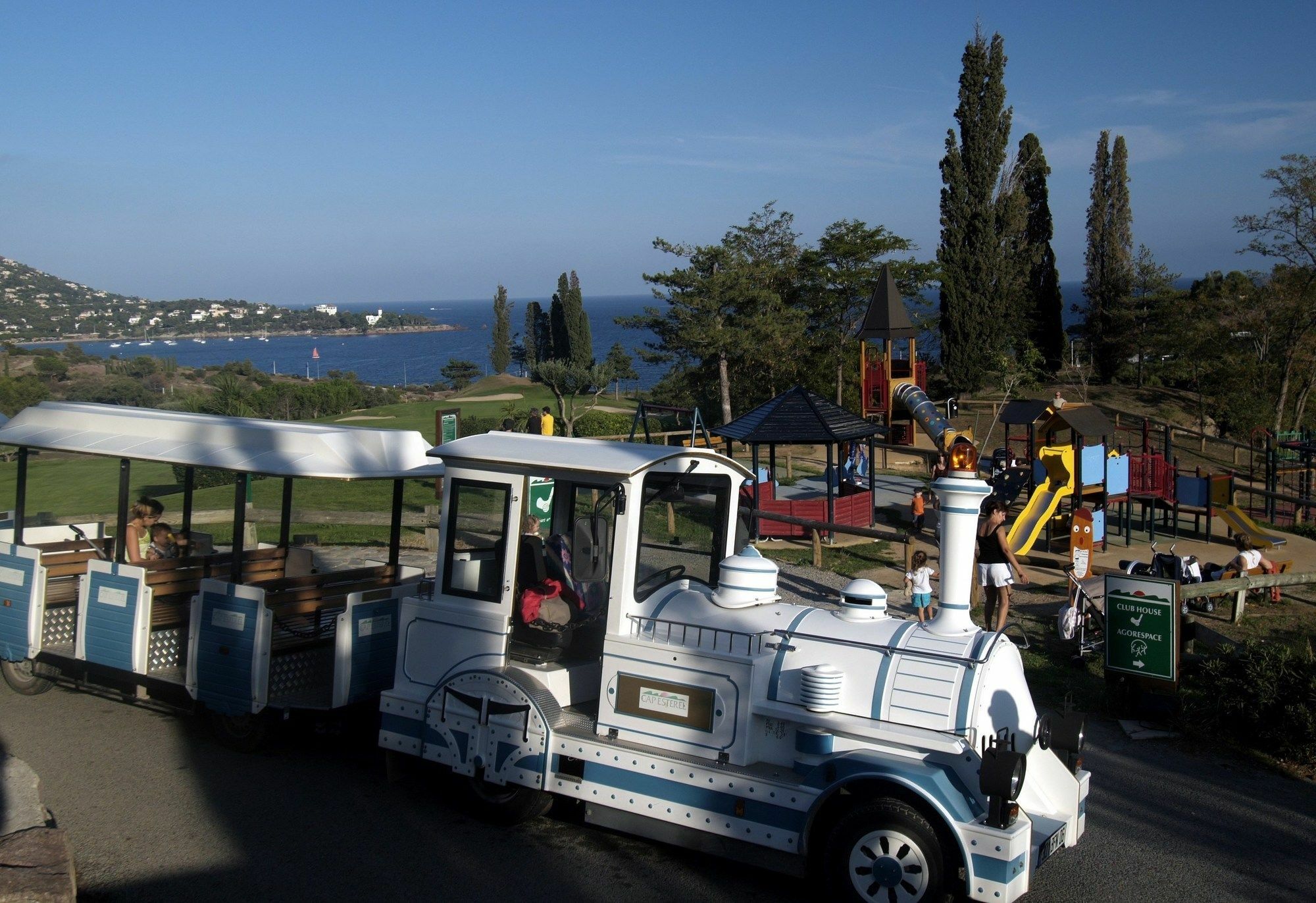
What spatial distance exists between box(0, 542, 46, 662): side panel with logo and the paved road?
0.85 meters

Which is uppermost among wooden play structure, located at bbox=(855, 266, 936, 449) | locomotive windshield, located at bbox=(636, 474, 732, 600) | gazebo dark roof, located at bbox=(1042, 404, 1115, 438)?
wooden play structure, located at bbox=(855, 266, 936, 449)

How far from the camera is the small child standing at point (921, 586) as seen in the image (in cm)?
1166

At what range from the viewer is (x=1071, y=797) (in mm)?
5660

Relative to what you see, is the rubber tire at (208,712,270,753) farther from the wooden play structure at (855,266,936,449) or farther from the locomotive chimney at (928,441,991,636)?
the wooden play structure at (855,266,936,449)

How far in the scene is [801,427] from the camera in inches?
713

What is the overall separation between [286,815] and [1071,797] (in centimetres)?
478

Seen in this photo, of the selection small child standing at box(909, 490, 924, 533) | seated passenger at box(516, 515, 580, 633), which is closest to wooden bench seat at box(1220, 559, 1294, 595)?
small child standing at box(909, 490, 924, 533)

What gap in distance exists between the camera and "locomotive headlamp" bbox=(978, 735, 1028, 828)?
15.7 ft

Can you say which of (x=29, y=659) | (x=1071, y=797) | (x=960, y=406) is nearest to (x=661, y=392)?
(x=960, y=406)

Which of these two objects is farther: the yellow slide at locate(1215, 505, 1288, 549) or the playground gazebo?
the playground gazebo

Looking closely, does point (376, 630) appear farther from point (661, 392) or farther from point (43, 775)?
point (661, 392)

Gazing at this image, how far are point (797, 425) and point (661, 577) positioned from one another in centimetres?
1200

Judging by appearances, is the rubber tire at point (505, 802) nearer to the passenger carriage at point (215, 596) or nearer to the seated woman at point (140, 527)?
the passenger carriage at point (215, 596)

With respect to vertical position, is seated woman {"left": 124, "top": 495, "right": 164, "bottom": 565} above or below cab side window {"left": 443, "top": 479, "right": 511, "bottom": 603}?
below
